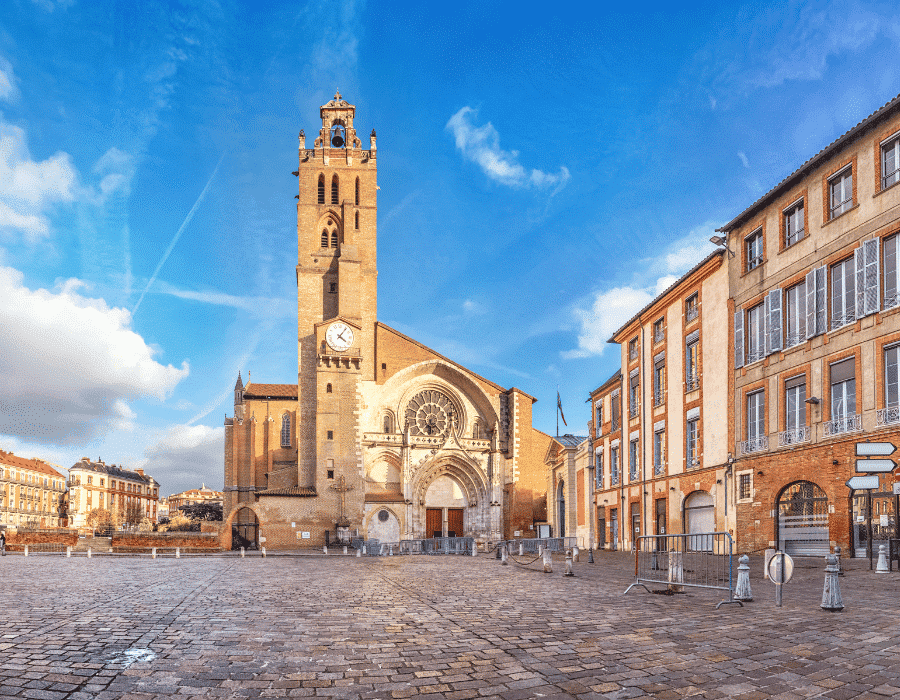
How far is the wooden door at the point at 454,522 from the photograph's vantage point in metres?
50.8

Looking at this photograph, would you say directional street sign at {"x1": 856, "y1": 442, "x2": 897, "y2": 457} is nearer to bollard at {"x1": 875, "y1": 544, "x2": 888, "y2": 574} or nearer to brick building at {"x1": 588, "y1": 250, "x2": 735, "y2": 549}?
bollard at {"x1": 875, "y1": 544, "x2": 888, "y2": 574}

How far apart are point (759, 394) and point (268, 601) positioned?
1721cm

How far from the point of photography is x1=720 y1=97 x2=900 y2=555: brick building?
17797 millimetres

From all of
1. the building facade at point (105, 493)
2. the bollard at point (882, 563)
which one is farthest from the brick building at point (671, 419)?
the building facade at point (105, 493)

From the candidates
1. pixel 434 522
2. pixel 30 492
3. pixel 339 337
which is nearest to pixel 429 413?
pixel 434 522

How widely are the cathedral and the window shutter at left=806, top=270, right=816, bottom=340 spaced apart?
30661 mm

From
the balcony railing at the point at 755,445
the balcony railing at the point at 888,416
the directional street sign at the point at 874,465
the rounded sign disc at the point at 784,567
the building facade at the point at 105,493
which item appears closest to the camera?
the rounded sign disc at the point at 784,567

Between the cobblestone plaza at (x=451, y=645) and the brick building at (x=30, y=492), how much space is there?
301 ft

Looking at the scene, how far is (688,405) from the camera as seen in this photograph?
2731 centimetres

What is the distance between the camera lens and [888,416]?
1727cm

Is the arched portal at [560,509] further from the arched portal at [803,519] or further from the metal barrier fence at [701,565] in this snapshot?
the metal barrier fence at [701,565]

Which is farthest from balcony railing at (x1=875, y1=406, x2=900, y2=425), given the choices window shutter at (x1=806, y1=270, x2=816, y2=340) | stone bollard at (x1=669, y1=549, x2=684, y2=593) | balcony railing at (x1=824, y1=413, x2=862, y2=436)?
stone bollard at (x1=669, y1=549, x2=684, y2=593)

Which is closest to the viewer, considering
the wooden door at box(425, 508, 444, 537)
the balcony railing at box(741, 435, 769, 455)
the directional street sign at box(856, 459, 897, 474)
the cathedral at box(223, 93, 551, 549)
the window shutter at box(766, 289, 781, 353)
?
the directional street sign at box(856, 459, 897, 474)

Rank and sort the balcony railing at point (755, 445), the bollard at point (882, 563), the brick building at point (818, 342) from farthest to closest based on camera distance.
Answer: the balcony railing at point (755, 445)
the brick building at point (818, 342)
the bollard at point (882, 563)
